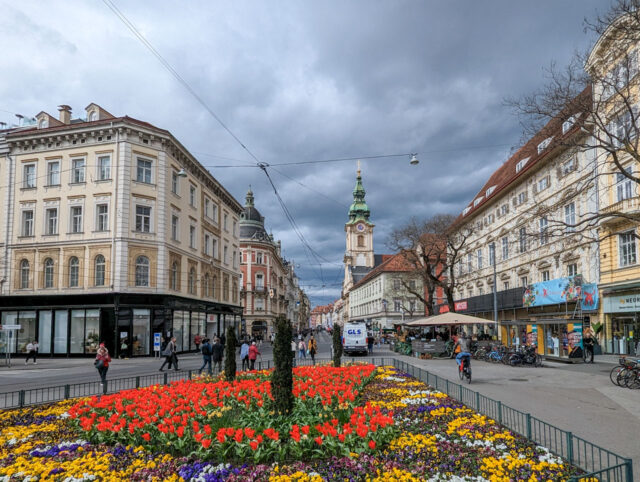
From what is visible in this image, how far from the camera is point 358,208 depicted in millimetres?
138125

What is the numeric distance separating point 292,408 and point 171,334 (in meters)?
28.9

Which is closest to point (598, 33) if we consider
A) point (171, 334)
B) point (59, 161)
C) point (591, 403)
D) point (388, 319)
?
point (591, 403)

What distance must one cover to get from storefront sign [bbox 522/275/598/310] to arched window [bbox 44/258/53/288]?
37518mm

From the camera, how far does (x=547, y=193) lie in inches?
1481

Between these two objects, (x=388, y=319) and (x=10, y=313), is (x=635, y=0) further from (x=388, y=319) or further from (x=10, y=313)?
(x=388, y=319)

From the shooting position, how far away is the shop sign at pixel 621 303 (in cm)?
2648

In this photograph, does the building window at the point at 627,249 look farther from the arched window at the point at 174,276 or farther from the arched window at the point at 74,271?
the arched window at the point at 74,271

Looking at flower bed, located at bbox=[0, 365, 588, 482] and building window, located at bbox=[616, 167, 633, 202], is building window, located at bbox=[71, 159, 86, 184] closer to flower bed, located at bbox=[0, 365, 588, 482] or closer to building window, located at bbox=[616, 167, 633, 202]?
flower bed, located at bbox=[0, 365, 588, 482]

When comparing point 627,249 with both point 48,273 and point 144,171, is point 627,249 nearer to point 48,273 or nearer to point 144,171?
point 144,171

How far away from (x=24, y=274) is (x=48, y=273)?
7.47 ft

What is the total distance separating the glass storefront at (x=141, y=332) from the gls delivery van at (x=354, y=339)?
14.9 metres

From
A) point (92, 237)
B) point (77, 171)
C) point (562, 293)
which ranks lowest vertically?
point (562, 293)

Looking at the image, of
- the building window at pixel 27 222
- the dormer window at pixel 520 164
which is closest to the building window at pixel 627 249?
the dormer window at pixel 520 164

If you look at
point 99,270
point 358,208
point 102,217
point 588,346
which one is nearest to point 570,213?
point 588,346
